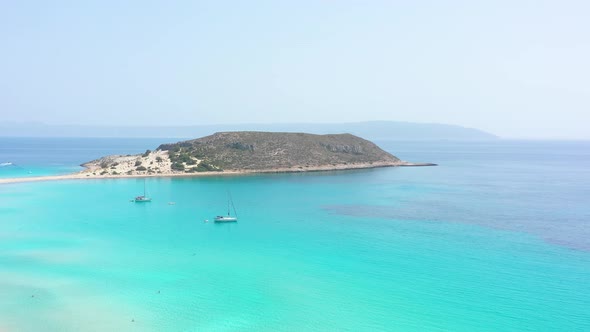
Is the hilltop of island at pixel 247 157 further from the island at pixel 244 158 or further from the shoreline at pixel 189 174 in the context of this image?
the shoreline at pixel 189 174

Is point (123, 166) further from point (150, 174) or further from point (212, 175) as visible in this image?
point (212, 175)

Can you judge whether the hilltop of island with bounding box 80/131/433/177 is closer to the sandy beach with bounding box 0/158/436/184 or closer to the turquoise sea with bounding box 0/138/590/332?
the sandy beach with bounding box 0/158/436/184

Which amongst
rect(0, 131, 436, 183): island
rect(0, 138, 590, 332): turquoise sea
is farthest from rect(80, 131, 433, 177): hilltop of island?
rect(0, 138, 590, 332): turquoise sea

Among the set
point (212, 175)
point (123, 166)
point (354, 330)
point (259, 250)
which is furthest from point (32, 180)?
point (354, 330)

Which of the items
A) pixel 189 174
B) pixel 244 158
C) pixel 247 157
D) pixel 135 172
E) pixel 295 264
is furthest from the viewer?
pixel 247 157

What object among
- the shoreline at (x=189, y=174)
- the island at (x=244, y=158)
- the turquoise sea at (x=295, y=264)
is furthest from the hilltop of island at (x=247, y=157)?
the turquoise sea at (x=295, y=264)

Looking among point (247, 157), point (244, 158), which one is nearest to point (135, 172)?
point (244, 158)

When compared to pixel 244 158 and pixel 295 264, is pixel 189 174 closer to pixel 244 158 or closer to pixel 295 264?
pixel 244 158
